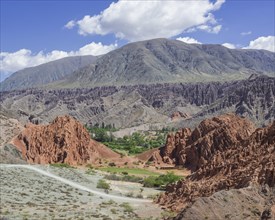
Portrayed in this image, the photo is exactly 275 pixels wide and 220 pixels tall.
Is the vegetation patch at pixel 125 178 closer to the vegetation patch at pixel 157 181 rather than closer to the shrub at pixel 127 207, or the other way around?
the vegetation patch at pixel 157 181

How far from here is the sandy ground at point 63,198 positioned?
48.3 m

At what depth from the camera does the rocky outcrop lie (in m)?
103

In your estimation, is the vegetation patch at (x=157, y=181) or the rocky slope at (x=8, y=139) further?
the rocky slope at (x=8, y=139)

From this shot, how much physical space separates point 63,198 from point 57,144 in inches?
1974

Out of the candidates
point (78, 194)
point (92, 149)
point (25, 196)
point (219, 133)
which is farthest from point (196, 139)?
point (25, 196)

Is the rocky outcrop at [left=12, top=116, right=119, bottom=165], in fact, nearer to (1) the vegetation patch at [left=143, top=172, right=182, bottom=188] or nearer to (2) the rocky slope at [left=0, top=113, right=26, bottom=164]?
(2) the rocky slope at [left=0, top=113, right=26, bottom=164]

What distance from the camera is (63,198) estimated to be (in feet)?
189

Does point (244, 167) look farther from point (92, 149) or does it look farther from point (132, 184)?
point (92, 149)

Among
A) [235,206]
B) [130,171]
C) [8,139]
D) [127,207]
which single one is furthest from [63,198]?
[8,139]

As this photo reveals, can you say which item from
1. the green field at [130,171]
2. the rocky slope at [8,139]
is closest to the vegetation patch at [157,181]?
the green field at [130,171]

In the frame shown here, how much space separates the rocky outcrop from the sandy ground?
2597cm

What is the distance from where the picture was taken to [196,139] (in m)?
111

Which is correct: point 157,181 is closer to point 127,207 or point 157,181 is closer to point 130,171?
point 130,171

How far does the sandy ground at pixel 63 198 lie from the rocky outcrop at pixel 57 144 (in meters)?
26.0
